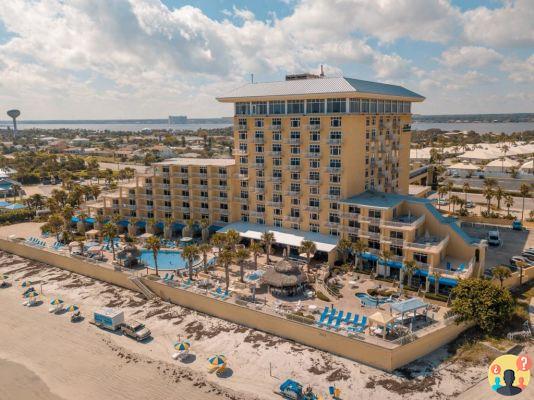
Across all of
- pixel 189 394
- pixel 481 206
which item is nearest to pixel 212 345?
pixel 189 394

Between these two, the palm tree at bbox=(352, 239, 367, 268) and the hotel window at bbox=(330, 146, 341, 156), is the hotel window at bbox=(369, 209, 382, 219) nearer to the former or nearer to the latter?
A: the palm tree at bbox=(352, 239, 367, 268)

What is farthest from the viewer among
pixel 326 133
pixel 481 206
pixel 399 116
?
pixel 481 206

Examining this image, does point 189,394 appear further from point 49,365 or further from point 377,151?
point 377,151

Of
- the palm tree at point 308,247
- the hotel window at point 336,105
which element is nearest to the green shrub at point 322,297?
the palm tree at point 308,247

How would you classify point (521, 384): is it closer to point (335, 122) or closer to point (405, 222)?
point (405, 222)

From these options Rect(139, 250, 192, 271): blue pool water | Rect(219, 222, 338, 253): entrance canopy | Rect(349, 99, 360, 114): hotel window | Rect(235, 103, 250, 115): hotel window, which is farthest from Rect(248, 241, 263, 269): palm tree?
Rect(349, 99, 360, 114): hotel window

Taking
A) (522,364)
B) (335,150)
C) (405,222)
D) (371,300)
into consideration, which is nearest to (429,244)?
(405,222)
